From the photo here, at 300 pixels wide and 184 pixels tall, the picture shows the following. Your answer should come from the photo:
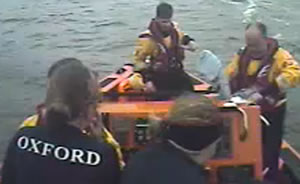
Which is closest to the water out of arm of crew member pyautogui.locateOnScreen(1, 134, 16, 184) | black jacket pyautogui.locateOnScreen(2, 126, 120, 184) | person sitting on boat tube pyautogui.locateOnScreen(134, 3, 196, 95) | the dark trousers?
person sitting on boat tube pyautogui.locateOnScreen(134, 3, 196, 95)

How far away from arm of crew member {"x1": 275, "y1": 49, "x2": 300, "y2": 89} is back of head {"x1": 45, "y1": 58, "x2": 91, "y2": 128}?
2.73 m

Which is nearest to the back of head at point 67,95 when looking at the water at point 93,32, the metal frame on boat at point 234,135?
the metal frame on boat at point 234,135

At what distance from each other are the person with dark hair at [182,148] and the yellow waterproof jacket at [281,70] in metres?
2.51

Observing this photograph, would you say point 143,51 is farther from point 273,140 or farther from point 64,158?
point 64,158

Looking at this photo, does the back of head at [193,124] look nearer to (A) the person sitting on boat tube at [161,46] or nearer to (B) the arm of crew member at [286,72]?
(B) the arm of crew member at [286,72]

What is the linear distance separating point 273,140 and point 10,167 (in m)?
3.10

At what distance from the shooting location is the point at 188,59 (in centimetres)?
1271

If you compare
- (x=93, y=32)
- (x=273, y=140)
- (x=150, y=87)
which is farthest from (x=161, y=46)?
(x=93, y=32)

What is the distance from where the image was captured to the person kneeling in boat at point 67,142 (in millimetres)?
3510

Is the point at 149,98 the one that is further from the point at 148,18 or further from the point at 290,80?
the point at 148,18

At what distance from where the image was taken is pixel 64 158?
3.54 metres

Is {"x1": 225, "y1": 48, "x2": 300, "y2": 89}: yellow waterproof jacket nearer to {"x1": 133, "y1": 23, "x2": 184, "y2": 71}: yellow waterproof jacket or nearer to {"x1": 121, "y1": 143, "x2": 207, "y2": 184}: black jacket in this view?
{"x1": 133, "y1": 23, "x2": 184, "y2": 71}: yellow waterproof jacket

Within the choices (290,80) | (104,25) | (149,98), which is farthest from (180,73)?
(104,25)

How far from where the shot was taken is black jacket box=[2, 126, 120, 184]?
354cm
